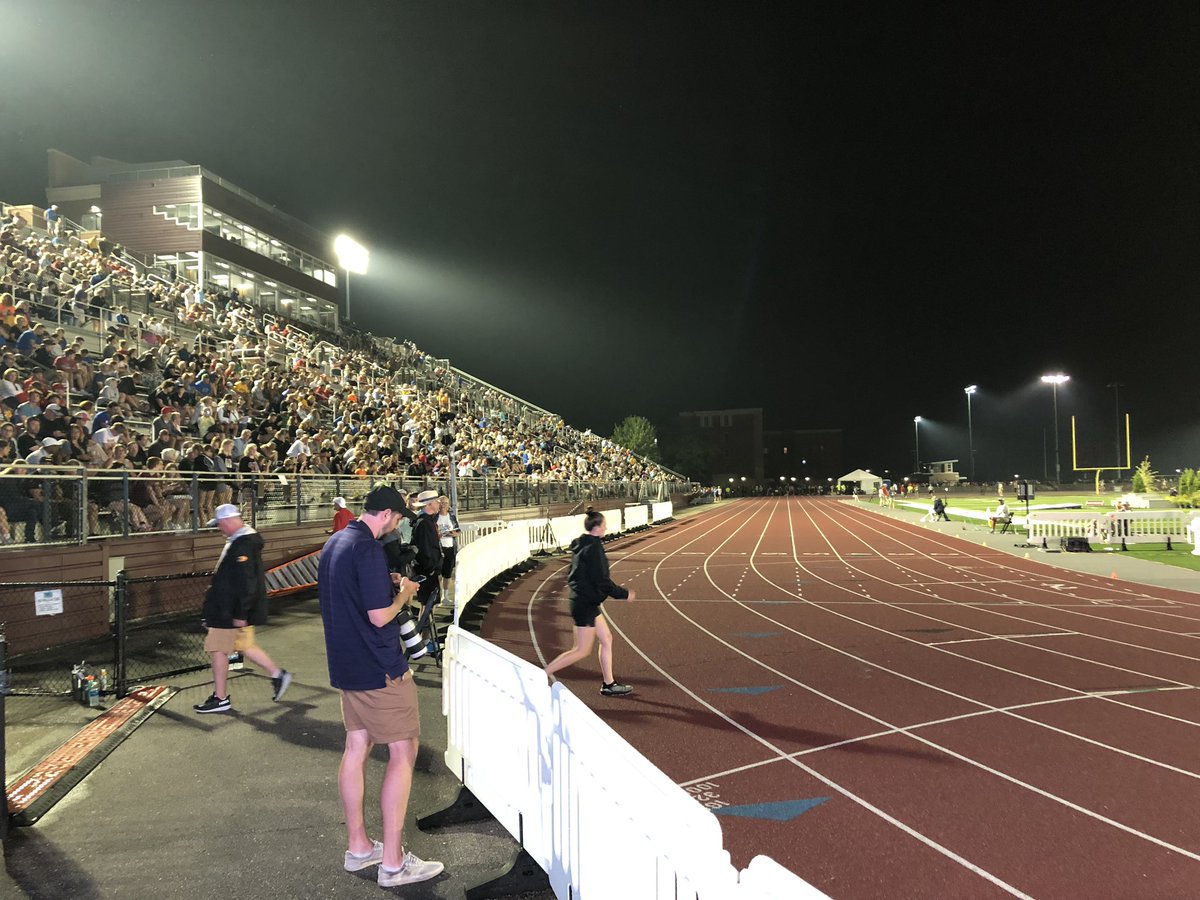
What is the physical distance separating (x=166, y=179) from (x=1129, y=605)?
4015 centimetres

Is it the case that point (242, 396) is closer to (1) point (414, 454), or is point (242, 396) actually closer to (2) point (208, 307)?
(1) point (414, 454)

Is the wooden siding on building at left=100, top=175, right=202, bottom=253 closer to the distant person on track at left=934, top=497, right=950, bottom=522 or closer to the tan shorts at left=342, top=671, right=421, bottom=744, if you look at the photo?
the distant person on track at left=934, top=497, right=950, bottom=522

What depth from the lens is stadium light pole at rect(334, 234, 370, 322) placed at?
48.7m

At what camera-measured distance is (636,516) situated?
39.3 meters

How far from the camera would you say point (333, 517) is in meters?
16.3

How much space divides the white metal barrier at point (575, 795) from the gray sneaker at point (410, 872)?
48cm

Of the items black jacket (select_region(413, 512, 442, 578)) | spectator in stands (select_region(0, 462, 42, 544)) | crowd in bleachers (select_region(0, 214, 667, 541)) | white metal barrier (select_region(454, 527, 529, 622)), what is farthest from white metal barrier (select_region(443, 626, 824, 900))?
crowd in bleachers (select_region(0, 214, 667, 541))

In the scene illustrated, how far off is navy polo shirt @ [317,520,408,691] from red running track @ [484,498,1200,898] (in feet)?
8.00

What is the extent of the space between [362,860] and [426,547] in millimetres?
5441

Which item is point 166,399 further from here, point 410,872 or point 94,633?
point 410,872

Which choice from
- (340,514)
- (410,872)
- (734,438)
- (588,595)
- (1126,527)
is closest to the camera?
(410,872)

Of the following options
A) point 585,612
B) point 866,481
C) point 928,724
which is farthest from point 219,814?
point 866,481

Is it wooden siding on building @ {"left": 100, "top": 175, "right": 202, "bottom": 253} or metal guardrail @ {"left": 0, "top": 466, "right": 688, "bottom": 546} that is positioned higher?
wooden siding on building @ {"left": 100, "top": 175, "right": 202, "bottom": 253}

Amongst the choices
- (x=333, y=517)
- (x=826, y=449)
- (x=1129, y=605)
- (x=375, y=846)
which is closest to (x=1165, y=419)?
(x=826, y=449)
